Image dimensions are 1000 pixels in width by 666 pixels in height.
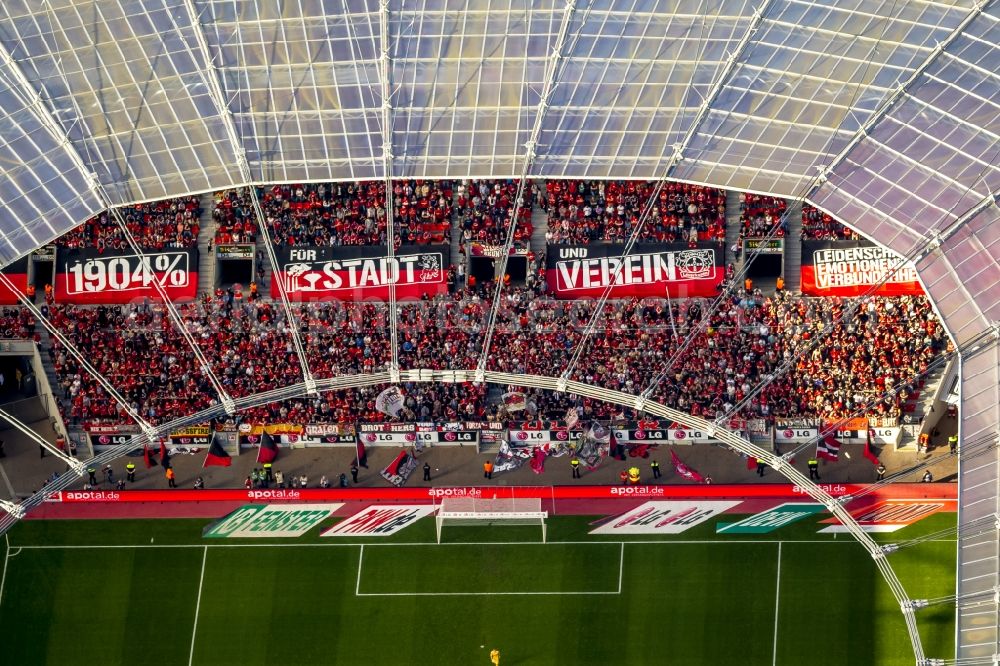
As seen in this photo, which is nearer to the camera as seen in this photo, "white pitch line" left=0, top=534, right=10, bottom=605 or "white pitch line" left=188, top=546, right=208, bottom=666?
"white pitch line" left=188, top=546, right=208, bottom=666

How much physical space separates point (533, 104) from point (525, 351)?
13.5 meters

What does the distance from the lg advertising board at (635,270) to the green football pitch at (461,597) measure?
439 inches

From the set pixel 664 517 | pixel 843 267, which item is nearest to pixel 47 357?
pixel 664 517

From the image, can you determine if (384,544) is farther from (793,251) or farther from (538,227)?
(793,251)

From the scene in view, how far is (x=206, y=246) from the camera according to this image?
2862 inches

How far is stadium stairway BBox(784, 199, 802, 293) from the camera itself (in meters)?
71.9

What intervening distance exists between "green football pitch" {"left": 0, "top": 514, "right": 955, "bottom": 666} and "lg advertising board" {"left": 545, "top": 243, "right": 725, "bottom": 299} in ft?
36.6

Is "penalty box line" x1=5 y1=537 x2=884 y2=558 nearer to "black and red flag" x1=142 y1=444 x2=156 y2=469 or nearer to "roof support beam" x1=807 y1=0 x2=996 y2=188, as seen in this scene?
"black and red flag" x1=142 y1=444 x2=156 y2=469

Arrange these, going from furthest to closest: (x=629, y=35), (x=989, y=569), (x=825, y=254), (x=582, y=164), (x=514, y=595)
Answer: (x=825, y=254) < (x=514, y=595) < (x=582, y=164) < (x=629, y=35) < (x=989, y=569)

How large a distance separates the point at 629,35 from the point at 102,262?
2877cm

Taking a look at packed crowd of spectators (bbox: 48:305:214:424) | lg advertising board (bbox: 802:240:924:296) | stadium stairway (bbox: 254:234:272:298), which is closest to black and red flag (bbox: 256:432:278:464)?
packed crowd of spectators (bbox: 48:305:214:424)

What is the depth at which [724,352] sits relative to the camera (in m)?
70.2

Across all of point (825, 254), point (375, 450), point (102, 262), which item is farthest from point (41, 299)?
point (825, 254)

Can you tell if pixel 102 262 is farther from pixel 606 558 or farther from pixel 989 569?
pixel 989 569
